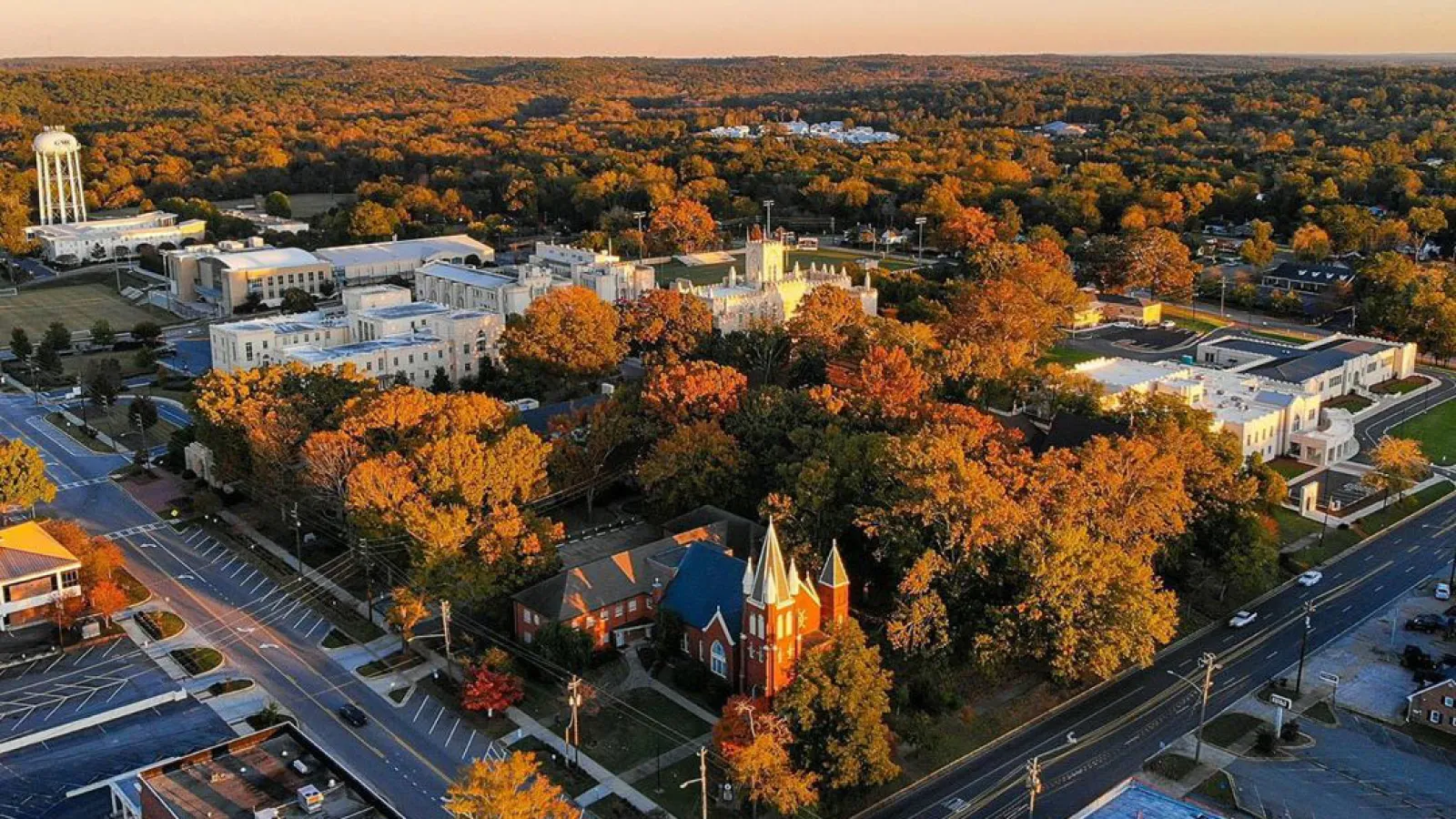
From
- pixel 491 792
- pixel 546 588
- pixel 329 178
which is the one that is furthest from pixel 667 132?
pixel 491 792

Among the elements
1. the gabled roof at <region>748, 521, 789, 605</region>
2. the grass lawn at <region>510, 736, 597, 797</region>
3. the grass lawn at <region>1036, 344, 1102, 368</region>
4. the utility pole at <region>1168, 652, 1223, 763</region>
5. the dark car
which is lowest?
the grass lawn at <region>510, 736, 597, 797</region>

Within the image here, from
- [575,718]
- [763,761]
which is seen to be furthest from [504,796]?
[575,718]

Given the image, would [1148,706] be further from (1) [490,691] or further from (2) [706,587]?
(1) [490,691]

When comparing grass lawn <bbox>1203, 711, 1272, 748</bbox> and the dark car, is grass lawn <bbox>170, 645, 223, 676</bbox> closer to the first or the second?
the dark car

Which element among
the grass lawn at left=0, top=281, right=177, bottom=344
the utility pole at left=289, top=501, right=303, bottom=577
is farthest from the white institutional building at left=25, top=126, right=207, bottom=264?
the utility pole at left=289, top=501, right=303, bottom=577

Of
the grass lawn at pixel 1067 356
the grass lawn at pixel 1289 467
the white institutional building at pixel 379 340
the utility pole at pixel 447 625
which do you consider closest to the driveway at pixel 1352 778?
the utility pole at pixel 447 625

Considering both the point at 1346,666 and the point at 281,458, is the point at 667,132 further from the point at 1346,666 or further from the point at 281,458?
the point at 1346,666
